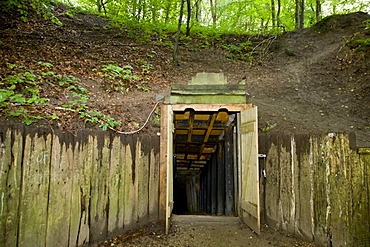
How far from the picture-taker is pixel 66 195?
3.84m

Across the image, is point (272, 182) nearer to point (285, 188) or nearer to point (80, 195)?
point (285, 188)

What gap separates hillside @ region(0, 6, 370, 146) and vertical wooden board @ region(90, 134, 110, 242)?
26.8 inches

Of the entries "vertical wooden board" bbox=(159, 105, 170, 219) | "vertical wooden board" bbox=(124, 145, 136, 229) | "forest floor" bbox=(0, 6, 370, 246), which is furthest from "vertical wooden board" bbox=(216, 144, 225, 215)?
"vertical wooden board" bbox=(124, 145, 136, 229)

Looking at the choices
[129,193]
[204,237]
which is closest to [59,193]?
[129,193]

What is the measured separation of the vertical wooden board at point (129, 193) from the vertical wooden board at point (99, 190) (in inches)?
15.2

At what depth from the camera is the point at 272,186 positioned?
5.06 meters

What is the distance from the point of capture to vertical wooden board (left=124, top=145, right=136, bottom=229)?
472cm

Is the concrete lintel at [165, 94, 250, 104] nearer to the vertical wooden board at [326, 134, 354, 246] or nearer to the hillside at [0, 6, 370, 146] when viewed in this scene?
the hillside at [0, 6, 370, 146]

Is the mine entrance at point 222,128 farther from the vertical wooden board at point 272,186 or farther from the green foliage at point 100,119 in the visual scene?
the green foliage at point 100,119

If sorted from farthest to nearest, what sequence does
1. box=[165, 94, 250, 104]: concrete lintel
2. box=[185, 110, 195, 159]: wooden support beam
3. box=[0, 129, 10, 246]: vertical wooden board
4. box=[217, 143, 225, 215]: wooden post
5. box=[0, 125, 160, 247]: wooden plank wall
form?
box=[217, 143, 225, 215]: wooden post → box=[185, 110, 195, 159]: wooden support beam → box=[165, 94, 250, 104]: concrete lintel → box=[0, 125, 160, 247]: wooden plank wall → box=[0, 129, 10, 246]: vertical wooden board

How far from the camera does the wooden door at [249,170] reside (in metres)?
4.89

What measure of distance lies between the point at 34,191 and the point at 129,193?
161 centimetres

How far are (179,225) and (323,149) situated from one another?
2926 millimetres

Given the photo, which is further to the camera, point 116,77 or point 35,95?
point 116,77
